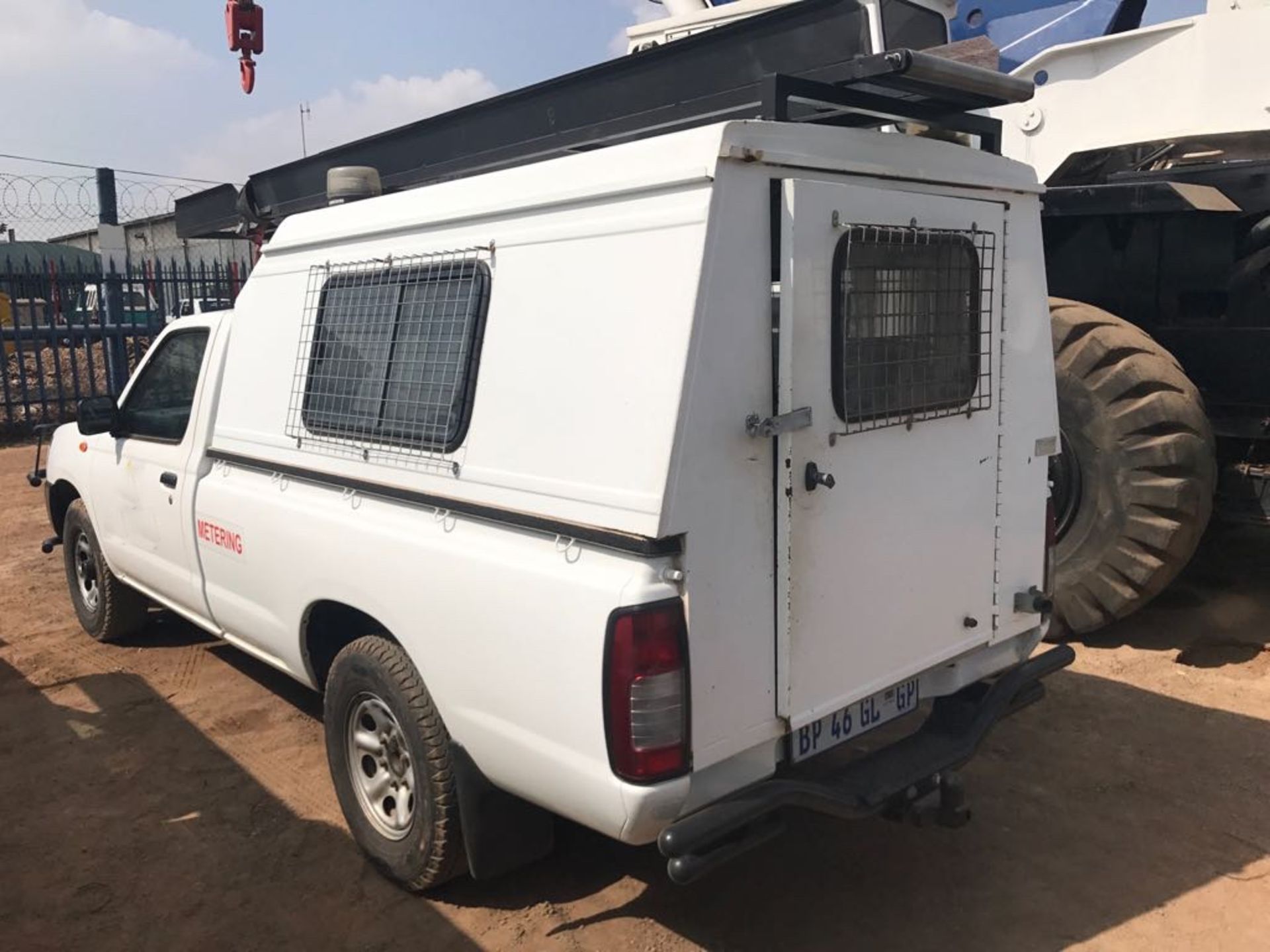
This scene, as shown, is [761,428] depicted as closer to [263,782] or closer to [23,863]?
[263,782]

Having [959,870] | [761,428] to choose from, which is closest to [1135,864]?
[959,870]

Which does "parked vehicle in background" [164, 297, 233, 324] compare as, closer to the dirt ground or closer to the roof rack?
the dirt ground

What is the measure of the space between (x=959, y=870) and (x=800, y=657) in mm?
1273

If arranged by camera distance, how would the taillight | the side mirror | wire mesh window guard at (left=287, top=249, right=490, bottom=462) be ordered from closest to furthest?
the taillight → wire mesh window guard at (left=287, top=249, right=490, bottom=462) → the side mirror

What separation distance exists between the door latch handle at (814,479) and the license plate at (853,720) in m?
0.66

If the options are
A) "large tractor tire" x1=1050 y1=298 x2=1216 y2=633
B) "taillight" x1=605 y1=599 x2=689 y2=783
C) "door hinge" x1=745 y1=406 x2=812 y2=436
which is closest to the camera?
"taillight" x1=605 y1=599 x2=689 y2=783

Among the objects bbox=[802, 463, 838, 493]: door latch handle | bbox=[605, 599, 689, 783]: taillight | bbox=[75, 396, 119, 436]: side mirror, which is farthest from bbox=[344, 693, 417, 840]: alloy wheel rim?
bbox=[75, 396, 119, 436]: side mirror

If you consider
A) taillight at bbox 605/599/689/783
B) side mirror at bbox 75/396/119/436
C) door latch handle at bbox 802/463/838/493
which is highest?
side mirror at bbox 75/396/119/436

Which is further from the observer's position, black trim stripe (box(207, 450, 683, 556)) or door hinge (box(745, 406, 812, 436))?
door hinge (box(745, 406, 812, 436))

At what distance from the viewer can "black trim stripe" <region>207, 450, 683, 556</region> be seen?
7.93 ft

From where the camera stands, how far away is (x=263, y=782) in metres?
4.15

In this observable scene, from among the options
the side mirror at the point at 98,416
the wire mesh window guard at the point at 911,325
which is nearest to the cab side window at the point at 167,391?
the side mirror at the point at 98,416

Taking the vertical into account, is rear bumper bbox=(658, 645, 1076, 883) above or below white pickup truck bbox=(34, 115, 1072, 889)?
below

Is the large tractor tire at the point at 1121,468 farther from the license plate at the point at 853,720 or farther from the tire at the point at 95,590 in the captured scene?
the tire at the point at 95,590
